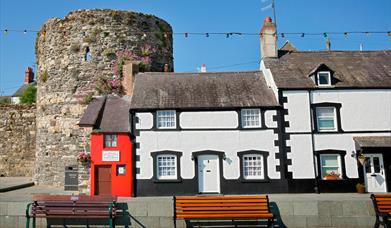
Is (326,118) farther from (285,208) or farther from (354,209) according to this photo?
(285,208)

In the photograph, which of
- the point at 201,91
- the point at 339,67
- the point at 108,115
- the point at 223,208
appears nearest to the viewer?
the point at 223,208

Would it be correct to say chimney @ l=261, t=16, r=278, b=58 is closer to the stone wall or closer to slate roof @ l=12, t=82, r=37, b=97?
the stone wall

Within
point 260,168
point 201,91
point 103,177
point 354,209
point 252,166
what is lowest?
point 354,209

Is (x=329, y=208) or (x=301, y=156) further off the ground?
(x=301, y=156)

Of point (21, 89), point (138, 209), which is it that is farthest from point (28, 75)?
point (138, 209)

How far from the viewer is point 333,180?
16.0 metres

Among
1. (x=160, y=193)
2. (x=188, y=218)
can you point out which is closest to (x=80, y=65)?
(x=160, y=193)

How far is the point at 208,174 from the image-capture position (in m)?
16.1

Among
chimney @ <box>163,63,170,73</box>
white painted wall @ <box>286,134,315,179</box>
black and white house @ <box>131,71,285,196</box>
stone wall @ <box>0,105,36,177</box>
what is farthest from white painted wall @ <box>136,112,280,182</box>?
stone wall @ <box>0,105,36,177</box>

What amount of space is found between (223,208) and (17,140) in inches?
875

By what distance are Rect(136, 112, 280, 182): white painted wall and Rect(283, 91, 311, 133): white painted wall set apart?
3.66ft

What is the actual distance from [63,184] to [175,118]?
9.90 m

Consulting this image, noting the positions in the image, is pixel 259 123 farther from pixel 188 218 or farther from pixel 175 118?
pixel 188 218

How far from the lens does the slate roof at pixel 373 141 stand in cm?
1558
